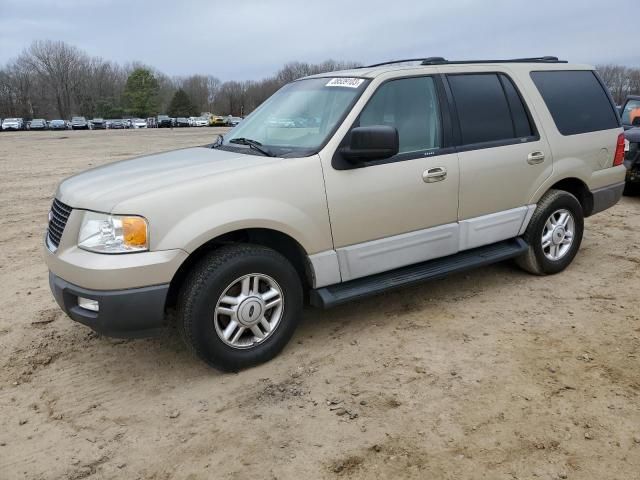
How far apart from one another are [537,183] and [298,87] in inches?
91.6

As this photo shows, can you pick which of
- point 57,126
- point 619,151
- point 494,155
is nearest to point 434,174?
point 494,155

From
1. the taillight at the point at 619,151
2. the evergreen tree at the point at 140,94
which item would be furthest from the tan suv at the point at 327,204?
the evergreen tree at the point at 140,94

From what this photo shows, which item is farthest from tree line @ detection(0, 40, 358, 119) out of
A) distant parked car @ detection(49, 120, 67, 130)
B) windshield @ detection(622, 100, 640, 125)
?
windshield @ detection(622, 100, 640, 125)

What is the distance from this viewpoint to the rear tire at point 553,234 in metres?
5.12

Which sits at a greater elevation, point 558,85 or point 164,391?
point 558,85

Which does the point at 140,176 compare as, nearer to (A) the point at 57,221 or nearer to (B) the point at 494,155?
(A) the point at 57,221

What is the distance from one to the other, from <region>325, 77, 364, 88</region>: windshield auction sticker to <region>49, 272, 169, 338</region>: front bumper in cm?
206

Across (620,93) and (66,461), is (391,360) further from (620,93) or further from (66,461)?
(620,93)

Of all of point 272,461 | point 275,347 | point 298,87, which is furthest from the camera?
point 298,87

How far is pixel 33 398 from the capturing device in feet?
11.4

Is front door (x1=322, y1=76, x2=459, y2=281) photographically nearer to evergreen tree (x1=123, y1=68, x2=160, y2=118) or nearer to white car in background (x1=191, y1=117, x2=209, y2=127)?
white car in background (x1=191, y1=117, x2=209, y2=127)

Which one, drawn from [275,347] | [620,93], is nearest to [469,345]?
[275,347]

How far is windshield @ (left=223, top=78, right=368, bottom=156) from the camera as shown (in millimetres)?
3992

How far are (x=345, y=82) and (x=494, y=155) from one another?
142cm
